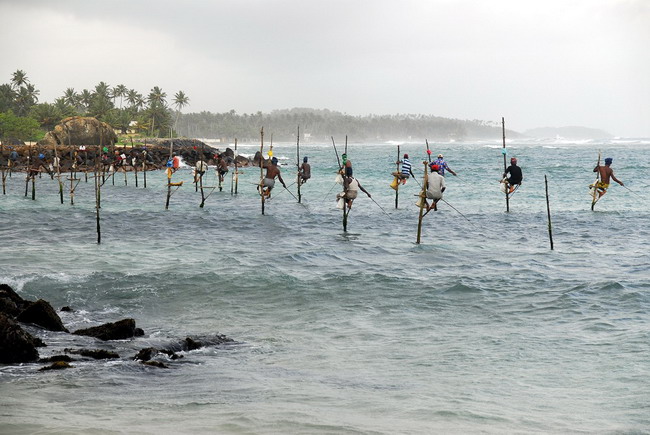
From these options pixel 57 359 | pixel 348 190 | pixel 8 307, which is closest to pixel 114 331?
pixel 57 359

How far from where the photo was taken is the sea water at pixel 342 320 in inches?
331

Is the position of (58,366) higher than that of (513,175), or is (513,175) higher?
(513,175)

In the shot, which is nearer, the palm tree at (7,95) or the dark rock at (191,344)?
the dark rock at (191,344)

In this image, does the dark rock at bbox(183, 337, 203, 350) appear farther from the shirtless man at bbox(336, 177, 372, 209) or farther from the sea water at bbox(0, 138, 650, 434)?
the shirtless man at bbox(336, 177, 372, 209)

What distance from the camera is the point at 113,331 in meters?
11.6

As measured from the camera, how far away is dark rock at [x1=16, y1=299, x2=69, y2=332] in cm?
1196

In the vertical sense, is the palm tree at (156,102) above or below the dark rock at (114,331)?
above

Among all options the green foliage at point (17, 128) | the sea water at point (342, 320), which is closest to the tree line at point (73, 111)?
the green foliage at point (17, 128)

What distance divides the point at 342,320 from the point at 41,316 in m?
5.48

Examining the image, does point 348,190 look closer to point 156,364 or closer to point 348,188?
point 348,188

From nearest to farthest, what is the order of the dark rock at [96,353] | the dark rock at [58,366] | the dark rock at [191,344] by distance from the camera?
the dark rock at [58,366], the dark rock at [96,353], the dark rock at [191,344]

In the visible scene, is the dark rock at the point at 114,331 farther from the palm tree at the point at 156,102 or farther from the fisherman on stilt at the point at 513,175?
the palm tree at the point at 156,102

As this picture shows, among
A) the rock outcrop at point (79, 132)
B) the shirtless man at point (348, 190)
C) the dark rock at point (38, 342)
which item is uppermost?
the rock outcrop at point (79, 132)

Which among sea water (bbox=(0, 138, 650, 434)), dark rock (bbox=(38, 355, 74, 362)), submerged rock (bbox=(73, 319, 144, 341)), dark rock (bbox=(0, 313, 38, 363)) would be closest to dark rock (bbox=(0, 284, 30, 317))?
sea water (bbox=(0, 138, 650, 434))
